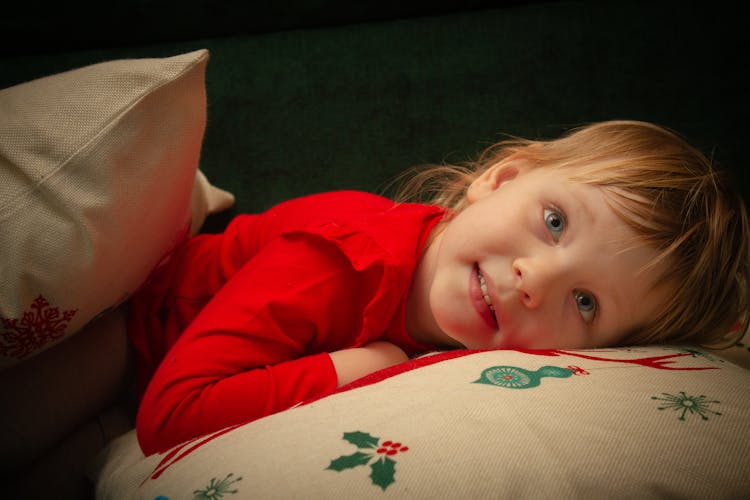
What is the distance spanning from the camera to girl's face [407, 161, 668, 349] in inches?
28.6

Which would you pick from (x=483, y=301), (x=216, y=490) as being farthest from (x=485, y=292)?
(x=216, y=490)

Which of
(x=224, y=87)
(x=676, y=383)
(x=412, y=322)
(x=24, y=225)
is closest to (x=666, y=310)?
(x=676, y=383)

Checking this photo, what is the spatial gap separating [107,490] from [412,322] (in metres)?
Answer: 0.50

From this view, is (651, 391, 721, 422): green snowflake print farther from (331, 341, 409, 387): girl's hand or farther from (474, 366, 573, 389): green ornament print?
(331, 341, 409, 387): girl's hand

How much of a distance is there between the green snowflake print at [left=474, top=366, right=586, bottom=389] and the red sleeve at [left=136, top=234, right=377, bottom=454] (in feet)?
0.84

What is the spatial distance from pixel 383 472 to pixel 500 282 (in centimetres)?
37

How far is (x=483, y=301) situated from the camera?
0.77 meters

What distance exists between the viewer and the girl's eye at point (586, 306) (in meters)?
0.77

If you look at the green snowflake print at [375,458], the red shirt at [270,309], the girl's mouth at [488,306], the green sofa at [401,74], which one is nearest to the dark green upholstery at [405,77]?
the green sofa at [401,74]

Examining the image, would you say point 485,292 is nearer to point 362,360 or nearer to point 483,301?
point 483,301

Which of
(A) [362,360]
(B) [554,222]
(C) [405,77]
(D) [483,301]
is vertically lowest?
(A) [362,360]

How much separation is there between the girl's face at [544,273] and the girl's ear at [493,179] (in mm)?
80

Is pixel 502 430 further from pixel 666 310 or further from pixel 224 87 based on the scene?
pixel 224 87

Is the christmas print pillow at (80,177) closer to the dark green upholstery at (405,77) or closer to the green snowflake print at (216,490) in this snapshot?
the green snowflake print at (216,490)
